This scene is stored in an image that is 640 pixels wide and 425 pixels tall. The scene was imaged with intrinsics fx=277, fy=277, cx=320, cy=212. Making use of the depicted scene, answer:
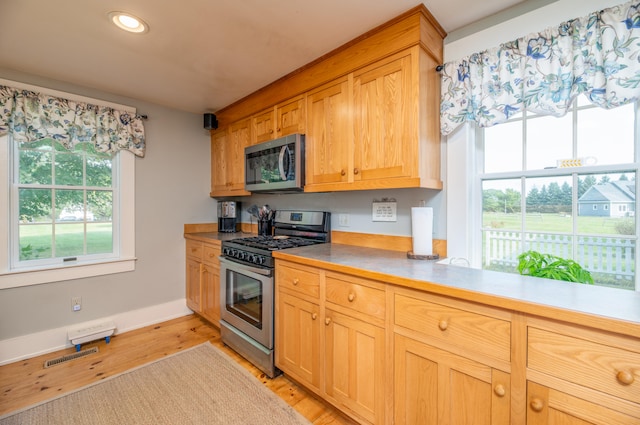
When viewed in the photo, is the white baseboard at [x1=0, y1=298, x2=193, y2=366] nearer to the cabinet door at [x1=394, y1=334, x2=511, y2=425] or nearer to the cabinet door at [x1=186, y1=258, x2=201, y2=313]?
the cabinet door at [x1=186, y1=258, x2=201, y2=313]

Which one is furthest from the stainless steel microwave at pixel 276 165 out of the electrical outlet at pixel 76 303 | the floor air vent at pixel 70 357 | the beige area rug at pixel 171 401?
the floor air vent at pixel 70 357

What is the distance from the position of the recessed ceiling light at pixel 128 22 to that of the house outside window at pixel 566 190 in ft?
7.16

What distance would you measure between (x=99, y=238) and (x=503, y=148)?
3474mm

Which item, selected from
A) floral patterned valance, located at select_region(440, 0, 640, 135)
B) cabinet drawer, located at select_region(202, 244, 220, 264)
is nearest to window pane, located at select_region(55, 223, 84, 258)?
cabinet drawer, located at select_region(202, 244, 220, 264)

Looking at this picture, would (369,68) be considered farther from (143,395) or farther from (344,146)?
(143,395)

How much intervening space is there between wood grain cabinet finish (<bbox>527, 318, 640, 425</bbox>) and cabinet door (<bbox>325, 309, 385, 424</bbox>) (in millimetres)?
608

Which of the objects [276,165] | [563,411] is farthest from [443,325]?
[276,165]

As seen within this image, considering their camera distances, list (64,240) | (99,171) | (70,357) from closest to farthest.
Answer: (70,357) → (64,240) → (99,171)

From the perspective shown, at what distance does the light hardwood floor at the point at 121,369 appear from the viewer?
176 centimetres

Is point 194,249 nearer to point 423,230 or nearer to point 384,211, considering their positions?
point 384,211

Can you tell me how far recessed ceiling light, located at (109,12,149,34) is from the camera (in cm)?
158

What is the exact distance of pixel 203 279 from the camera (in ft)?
9.32

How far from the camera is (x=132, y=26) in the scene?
168cm

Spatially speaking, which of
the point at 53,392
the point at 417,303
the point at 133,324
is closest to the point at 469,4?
the point at 417,303
